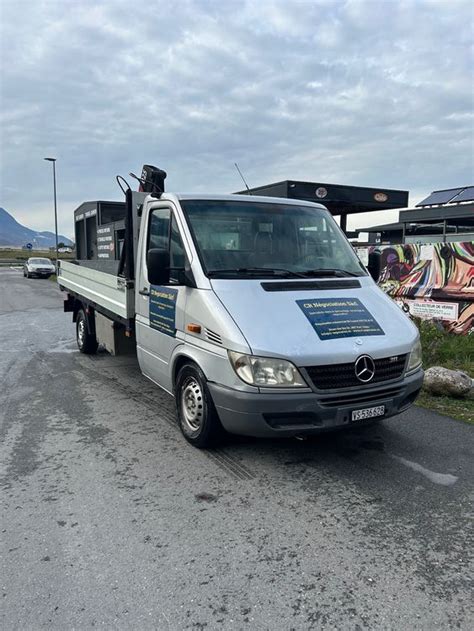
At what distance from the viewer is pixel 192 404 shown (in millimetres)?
4457

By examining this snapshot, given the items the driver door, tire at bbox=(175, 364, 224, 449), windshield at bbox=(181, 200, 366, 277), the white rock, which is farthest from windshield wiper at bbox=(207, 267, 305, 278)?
the white rock

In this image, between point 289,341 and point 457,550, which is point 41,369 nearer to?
point 289,341

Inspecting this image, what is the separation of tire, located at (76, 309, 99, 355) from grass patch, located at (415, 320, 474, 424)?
535cm

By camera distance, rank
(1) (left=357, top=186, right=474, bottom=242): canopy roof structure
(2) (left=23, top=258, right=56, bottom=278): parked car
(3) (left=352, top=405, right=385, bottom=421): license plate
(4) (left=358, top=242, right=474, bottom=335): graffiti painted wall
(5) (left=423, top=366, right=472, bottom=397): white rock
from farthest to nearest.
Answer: (2) (left=23, top=258, right=56, bottom=278): parked car
(1) (left=357, top=186, right=474, bottom=242): canopy roof structure
(4) (left=358, top=242, right=474, bottom=335): graffiti painted wall
(5) (left=423, top=366, right=472, bottom=397): white rock
(3) (left=352, top=405, right=385, bottom=421): license plate

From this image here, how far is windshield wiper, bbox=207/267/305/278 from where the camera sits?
434cm

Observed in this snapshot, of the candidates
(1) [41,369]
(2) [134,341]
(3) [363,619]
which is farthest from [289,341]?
(1) [41,369]

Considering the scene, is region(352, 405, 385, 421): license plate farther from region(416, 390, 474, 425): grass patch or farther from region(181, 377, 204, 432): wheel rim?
region(416, 390, 474, 425): grass patch

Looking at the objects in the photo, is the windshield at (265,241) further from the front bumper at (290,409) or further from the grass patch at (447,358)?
the grass patch at (447,358)

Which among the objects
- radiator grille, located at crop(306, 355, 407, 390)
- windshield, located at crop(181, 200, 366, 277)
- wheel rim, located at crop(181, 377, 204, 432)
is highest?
windshield, located at crop(181, 200, 366, 277)

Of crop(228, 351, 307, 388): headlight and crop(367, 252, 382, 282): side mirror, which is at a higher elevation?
crop(367, 252, 382, 282): side mirror

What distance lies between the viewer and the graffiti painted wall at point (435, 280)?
899 centimetres

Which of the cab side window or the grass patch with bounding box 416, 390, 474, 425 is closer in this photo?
the cab side window

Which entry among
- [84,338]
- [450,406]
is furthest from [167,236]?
[84,338]

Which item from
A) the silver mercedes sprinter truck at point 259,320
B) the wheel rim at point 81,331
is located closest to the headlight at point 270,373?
the silver mercedes sprinter truck at point 259,320
